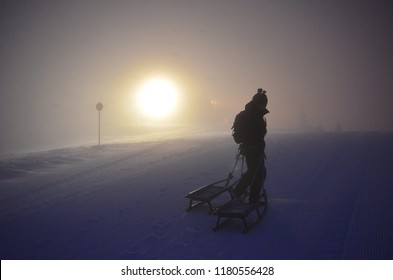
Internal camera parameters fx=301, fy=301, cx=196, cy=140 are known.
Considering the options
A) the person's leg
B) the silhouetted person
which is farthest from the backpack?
the person's leg

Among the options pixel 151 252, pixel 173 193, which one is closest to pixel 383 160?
pixel 173 193

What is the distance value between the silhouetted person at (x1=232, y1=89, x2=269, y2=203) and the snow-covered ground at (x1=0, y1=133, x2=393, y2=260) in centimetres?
77

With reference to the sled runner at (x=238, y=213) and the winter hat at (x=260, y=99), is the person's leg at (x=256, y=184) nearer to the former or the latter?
the sled runner at (x=238, y=213)

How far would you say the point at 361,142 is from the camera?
15180mm

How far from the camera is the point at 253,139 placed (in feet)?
23.2

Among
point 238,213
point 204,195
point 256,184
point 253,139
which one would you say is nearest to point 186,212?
point 204,195

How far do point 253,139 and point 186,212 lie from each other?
236 centimetres

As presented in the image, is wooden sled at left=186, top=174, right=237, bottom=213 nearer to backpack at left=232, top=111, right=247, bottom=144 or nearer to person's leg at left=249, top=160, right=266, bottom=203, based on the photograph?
person's leg at left=249, top=160, right=266, bottom=203

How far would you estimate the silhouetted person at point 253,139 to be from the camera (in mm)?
6949

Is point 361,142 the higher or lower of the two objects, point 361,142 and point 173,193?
the higher

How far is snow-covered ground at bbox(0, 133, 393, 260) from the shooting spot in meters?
5.28
